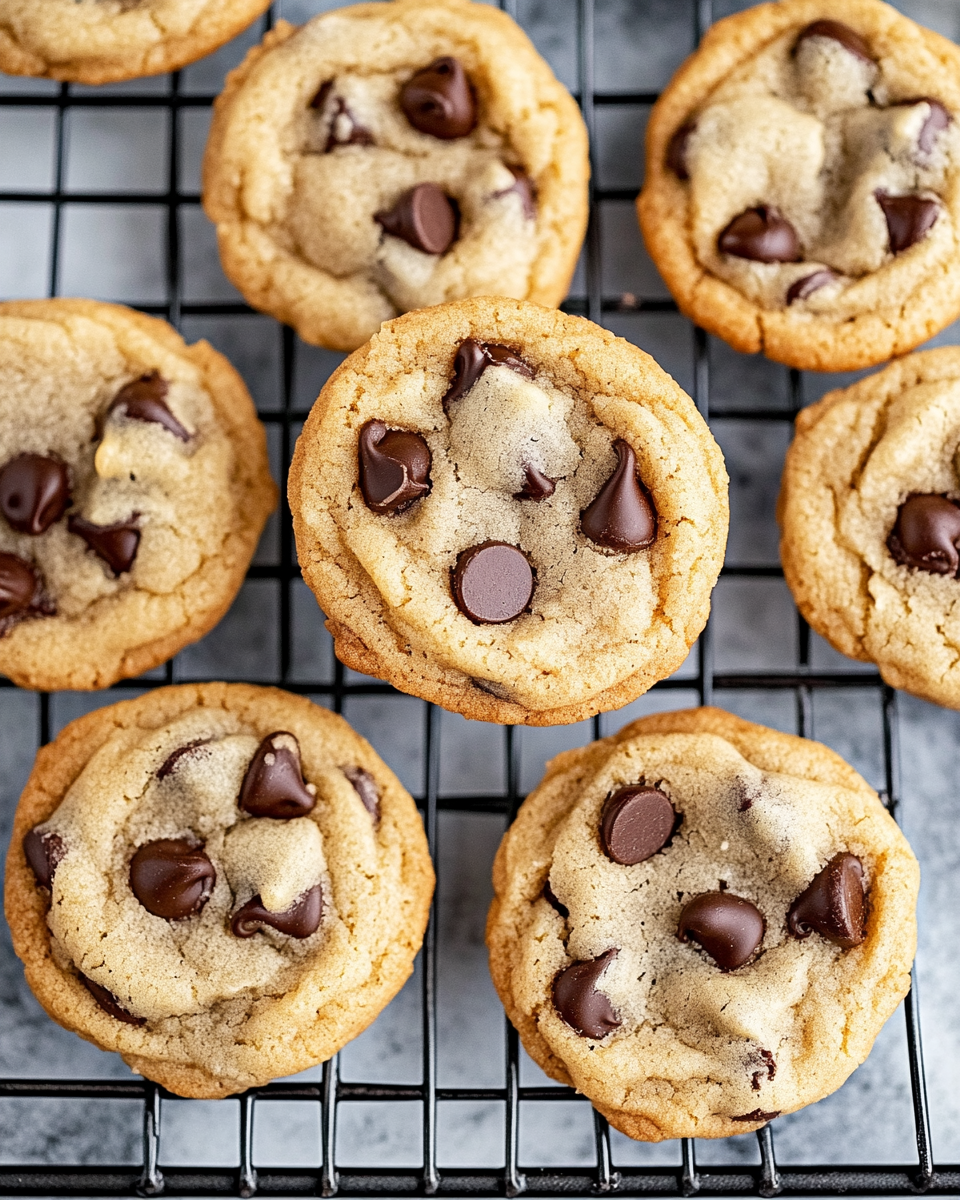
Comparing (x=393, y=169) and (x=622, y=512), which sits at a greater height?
(x=393, y=169)

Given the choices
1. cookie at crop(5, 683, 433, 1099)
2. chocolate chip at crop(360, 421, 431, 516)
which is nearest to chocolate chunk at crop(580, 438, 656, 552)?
chocolate chip at crop(360, 421, 431, 516)

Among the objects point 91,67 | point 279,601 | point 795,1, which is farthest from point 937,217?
point 91,67

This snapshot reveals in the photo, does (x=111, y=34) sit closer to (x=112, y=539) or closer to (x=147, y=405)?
(x=147, y=405)

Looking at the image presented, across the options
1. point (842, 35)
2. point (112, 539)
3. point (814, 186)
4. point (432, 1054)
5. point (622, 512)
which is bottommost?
point (432, 1054)

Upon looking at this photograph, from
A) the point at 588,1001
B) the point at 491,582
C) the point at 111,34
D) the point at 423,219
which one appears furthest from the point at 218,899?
the point at 111,34

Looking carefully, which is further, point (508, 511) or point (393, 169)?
point (393, 169)

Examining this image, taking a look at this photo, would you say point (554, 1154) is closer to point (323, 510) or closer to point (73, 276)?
point (323, 510)

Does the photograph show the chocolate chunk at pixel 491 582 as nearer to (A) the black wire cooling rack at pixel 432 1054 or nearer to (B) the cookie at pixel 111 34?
(A) the black wire cooling rack at pixel 432 1054

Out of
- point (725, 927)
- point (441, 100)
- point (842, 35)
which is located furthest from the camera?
point (842, 35)
